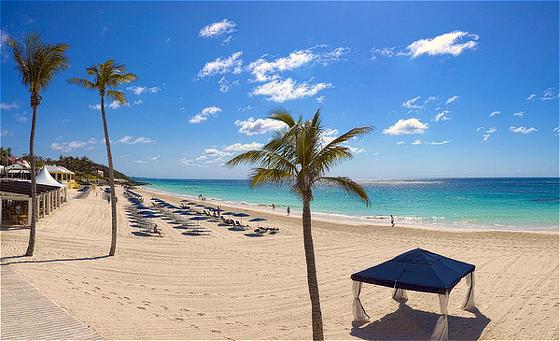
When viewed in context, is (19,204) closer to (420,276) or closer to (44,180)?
(44,180)

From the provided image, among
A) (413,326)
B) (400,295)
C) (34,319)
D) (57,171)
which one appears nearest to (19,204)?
(34,319)

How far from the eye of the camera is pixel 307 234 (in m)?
7.08

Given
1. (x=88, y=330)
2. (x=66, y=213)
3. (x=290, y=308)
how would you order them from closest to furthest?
(x=88, y=330) < (x=290, y=308) < (x=66, y=213)

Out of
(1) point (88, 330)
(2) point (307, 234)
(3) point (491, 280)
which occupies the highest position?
(2) point (307, 234)

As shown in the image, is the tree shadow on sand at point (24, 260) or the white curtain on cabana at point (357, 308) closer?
the white curtain on cabana at point (357, 308)

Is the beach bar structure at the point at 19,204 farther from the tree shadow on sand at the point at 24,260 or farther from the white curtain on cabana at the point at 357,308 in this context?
the white curtain on cabana at the point at 357,308

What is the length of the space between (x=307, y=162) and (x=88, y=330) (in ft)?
15.7

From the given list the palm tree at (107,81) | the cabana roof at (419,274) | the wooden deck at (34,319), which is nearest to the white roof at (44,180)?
the palm tree at (107,81)

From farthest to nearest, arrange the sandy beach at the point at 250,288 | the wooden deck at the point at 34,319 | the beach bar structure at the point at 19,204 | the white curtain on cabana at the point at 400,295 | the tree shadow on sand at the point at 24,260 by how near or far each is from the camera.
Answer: the beach bar structure at the point at 19,204 < the tree shadow on sand at the point at 24,260 < the white curtain on cabana at the point at 400,295 < the sandy beach at the point at 250,288 < the wooden deck at the point at 34,319

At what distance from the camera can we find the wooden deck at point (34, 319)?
6.10 meters

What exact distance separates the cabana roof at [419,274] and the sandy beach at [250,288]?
131cm

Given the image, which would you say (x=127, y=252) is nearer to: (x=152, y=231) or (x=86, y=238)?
(x=86, y=238)

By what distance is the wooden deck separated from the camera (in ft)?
20.0

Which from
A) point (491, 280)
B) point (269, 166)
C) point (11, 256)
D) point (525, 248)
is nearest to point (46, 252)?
point (11, 256)
